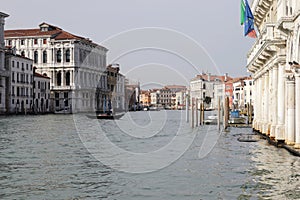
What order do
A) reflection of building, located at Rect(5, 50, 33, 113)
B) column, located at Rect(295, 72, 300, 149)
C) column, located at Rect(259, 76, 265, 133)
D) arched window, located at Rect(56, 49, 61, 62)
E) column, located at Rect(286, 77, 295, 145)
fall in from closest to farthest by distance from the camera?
column, located at Rect(295, 72, 300, 149), column, located at Rect(286, 77, 295, 145), column, located at Rect(259, 76, 265, 133), reflection of building, located at Rect(5, 50, 33, 113), arched window, located at Rect(56, 49, 61, 62)

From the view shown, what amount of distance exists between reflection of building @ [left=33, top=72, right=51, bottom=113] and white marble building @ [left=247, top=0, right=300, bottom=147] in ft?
180

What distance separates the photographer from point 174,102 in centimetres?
17212

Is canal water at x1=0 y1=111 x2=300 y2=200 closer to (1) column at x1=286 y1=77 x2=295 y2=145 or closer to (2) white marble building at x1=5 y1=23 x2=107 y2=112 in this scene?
(1) column at x1=286 y1=77 x2=295 y2=145

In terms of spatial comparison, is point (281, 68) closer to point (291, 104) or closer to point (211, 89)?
point (291, 104)

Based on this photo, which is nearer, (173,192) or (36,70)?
(173,192)

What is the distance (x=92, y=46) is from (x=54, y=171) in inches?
3036

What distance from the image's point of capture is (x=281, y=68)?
1684 cm

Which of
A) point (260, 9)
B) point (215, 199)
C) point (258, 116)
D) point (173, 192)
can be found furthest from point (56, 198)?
point (258, 116)

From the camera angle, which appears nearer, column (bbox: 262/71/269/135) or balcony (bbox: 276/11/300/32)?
balcony (bbox: 276/11/300/32)

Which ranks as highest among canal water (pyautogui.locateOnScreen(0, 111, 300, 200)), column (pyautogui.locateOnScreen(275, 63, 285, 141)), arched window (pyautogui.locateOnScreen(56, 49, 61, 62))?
arched window (pyautogui.locateOnScreen(56, 49, 61, 62))

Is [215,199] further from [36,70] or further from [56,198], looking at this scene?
[36,70]

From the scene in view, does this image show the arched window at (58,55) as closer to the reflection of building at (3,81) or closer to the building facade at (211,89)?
the reflection of building at (3,81)

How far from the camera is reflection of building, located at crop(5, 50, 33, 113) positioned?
64.4 m

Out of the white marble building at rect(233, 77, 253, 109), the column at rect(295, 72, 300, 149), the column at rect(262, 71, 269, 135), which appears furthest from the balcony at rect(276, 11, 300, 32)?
the white marble building at rect(233, 77, 253, 109)
